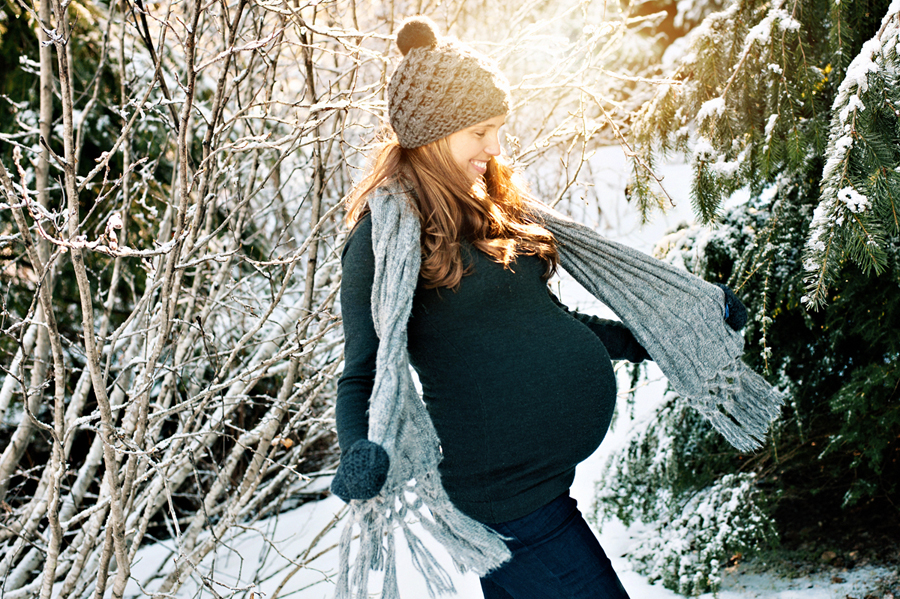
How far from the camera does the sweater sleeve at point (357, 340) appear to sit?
120 centimetres

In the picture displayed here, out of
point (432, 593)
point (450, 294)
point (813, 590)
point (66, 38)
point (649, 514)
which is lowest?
point (813, 590)

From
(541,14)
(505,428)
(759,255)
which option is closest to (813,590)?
(759,255)

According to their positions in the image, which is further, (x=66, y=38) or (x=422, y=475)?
(x=66, y=38)

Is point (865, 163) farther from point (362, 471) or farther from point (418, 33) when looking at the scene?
point (362, 471)

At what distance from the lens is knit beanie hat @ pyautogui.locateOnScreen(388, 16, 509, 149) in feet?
4.63

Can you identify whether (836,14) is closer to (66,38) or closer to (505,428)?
(505,428)

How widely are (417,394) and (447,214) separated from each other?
406 mm

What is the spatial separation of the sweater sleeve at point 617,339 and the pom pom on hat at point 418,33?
29.0 inches

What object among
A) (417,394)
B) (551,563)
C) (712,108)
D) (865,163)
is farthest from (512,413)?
(712,108)

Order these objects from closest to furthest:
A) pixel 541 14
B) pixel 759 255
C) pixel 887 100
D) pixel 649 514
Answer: pixel 887 100, pixel 759 255, pixel 649 514, pixel 541 14

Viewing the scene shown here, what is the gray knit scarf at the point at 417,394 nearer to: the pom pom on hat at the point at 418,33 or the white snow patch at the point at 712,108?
the pom pom on hat at the point at 418,33

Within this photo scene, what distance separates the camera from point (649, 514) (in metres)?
2.72

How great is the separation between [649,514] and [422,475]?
1.81 meters

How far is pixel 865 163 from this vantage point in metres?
1.49
